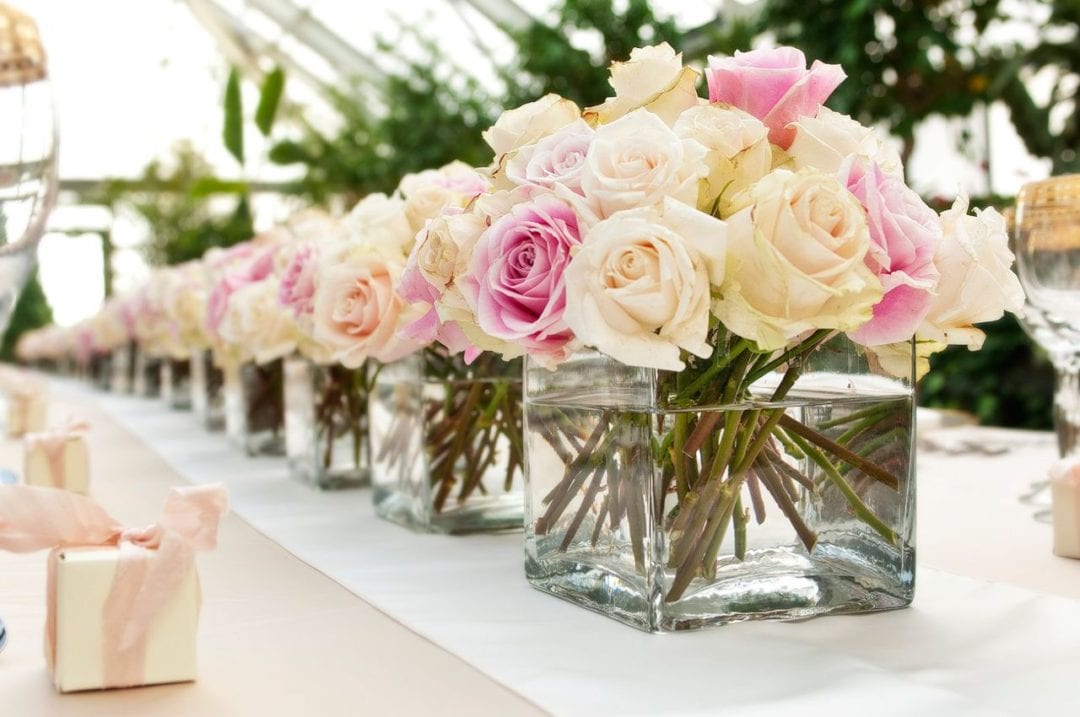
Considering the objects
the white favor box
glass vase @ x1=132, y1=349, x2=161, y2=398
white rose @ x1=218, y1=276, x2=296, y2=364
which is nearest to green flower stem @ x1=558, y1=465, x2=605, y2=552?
the white favor box

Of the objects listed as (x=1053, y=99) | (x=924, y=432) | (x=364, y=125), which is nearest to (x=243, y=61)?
(x=364, y=125)

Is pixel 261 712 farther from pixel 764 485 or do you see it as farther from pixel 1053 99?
pixel 1053 99

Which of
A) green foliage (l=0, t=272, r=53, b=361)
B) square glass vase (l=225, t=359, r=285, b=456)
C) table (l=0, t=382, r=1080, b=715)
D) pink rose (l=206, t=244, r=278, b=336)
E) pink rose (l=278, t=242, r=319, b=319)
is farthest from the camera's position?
green foliage (l=0, t=272, r=53, b=361)

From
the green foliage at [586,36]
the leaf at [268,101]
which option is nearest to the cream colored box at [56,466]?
the leaf at [268,101]

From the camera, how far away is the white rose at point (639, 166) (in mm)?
583

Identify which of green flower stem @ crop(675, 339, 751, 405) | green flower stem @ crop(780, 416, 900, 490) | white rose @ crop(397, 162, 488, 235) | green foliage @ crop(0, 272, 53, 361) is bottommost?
green flower stem @ crop(780, 416, 900, 490)

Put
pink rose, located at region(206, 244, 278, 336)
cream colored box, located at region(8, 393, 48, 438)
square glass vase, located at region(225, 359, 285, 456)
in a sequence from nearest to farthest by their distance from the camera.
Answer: pink rose, located at region(206, 244, 278, 336)
square glass vase, located at region(225, 359, 285, 456)
cream colored box, located at region(8, 393, 48, 438)

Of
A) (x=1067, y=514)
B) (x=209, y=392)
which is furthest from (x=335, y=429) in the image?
(x=209, y=392)

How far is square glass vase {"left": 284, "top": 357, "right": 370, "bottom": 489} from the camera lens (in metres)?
1.30

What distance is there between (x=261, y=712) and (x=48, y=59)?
0.35 m

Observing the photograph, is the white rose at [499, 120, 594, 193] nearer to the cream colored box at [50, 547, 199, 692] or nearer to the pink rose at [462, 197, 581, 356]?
the pink rose at [462, 197, 581, 356]

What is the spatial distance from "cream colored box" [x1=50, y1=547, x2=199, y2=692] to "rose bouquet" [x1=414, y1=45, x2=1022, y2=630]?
0.66 feet

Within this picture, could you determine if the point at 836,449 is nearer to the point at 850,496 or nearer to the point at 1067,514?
the point at 850,496

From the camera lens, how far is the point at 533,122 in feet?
2.27
